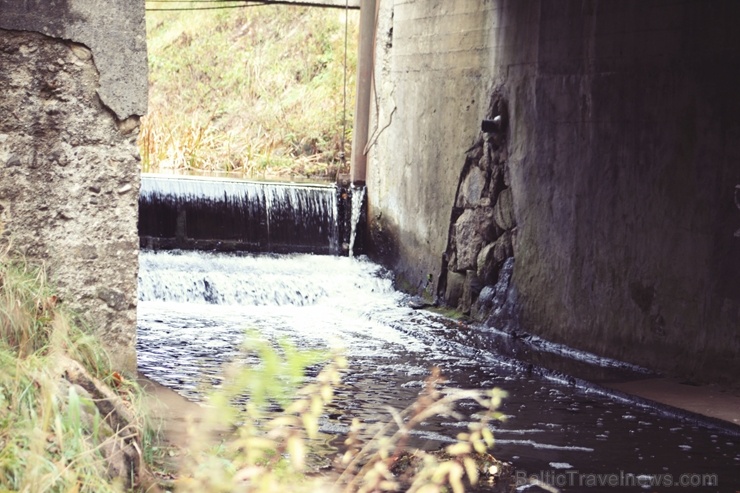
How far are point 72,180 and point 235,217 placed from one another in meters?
7.39

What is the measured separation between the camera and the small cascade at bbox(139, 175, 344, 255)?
11836 millimetres

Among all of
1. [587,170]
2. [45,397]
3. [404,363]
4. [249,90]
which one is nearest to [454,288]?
[587,170]

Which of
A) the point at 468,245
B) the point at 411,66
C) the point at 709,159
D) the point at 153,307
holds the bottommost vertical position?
the point at 153,307

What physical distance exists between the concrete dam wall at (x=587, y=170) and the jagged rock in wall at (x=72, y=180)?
382cm

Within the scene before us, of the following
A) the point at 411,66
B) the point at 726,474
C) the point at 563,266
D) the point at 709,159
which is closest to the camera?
the point at 726,474

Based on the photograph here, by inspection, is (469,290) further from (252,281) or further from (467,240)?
(252,281)

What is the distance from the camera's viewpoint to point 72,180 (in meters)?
4.54

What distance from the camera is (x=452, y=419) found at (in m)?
5.67

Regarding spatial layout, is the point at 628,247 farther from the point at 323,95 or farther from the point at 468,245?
the point at 323,95

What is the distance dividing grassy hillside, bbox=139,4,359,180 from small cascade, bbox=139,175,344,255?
4664 mm

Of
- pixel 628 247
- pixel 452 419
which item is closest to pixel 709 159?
pixel 628 247

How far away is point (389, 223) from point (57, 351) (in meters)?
7.74

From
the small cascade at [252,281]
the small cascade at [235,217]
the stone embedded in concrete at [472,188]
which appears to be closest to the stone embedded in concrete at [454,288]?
the stone embedded in concrete at [472,188]

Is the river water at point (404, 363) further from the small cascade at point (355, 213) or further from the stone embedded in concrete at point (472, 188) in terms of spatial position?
the stone embedded in concrete at point (472, 188)
